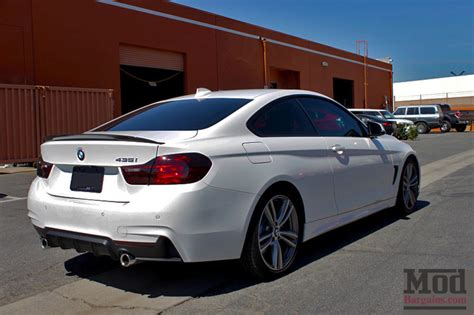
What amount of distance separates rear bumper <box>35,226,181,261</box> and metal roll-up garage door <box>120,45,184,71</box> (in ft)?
46.5

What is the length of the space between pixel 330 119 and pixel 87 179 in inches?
107

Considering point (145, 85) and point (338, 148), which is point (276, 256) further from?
point (145, 85)

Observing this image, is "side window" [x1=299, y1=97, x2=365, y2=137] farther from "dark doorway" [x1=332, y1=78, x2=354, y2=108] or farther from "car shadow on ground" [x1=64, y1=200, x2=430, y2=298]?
"dark doorway" [x1=332, y1=78, x2=354, y2=108]

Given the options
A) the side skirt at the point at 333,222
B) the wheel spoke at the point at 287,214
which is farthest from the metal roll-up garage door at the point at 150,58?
the wheel spoke at the point at 287,214

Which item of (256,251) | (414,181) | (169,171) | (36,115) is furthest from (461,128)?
(169,171)

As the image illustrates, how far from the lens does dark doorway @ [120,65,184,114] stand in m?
18.2

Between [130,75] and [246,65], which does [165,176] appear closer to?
[130,75]

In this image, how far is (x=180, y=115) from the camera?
183 inches

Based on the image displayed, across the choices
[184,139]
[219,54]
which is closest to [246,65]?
[219,54]

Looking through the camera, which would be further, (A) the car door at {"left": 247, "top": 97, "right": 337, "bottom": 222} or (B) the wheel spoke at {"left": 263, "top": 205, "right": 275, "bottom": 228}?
(A) the car door at {"left": 247, "top": 97, "right": 337, "bottom": 222}

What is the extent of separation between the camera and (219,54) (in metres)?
21.5

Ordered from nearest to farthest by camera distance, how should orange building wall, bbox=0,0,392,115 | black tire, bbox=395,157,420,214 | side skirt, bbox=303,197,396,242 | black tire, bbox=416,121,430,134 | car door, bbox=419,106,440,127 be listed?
side skirt, bbox=303,197,396,242 → black tire, bbox=395,157,420,214 → orange building wall, bbox=0,0,392,115 → car door, bbox=419,106,440,127 → black tire, bbox=416,121,430,134

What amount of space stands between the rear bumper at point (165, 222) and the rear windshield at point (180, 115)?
2.38 feet

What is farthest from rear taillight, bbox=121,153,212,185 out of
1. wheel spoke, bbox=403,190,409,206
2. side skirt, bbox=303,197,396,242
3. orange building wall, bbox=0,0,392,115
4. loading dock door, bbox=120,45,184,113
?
loading dock door, bbox=120,45,184,113
